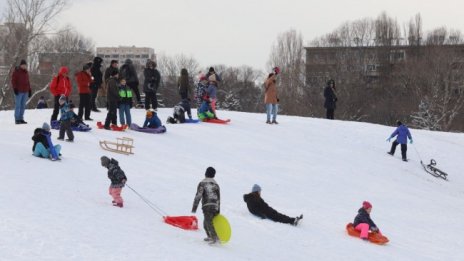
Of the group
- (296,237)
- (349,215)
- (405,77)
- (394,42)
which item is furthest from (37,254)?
(394,42)

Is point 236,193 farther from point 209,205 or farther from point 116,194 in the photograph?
point 209,205

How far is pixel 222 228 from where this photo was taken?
9266mm

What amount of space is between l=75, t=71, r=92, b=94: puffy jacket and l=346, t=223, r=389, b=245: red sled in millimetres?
10931

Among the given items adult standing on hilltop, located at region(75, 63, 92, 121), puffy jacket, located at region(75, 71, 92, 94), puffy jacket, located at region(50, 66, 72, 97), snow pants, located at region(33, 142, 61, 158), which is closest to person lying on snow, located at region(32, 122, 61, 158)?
snow pants, located at region(33, 142, 61, 158)

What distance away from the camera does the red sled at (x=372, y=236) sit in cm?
1141

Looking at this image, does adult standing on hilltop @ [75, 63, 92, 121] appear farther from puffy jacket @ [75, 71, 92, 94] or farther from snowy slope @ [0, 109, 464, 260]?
snowy slope @ [0, 109, 464, 260]

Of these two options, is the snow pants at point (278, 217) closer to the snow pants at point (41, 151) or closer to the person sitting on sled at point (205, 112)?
the snow pants at point (41, 151)

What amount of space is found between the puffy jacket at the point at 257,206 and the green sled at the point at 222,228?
241 cm

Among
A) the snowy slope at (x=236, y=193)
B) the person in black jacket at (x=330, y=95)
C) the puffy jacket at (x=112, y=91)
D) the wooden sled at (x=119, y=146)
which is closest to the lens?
the snowy slope at (x=236, y=193)

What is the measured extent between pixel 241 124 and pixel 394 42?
49477 millimetres

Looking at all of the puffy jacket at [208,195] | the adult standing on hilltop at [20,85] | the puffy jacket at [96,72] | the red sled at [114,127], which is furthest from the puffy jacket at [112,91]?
the puffy jacket at [208,195]

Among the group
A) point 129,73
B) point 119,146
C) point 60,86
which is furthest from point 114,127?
point 129,73

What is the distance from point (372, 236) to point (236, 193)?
→ 11.1 feet

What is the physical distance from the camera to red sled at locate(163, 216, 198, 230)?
9969 millimetres
